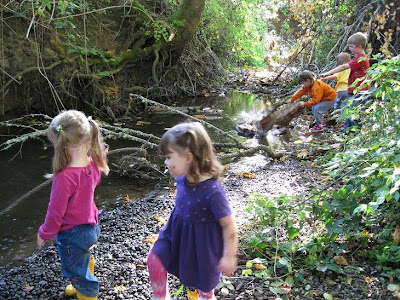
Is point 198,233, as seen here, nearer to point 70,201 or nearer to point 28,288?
point 70,201

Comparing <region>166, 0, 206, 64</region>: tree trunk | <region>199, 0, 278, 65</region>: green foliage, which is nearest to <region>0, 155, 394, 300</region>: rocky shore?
<region>166, 0, 206, 64</region>: tree trunk

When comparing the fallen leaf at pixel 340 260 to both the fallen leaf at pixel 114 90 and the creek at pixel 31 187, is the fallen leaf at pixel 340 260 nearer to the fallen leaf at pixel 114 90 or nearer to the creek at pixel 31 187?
the creek at pixel 31 187

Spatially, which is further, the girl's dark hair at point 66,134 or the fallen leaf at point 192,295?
the fallen leaf at point 192,295

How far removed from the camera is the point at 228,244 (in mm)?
2047

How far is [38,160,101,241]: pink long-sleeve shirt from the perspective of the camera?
2.29 meters

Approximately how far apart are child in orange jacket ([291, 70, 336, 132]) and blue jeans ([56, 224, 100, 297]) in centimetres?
536

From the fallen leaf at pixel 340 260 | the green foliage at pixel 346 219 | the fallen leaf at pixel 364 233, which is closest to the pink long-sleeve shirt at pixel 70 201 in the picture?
the green foliage at pixel 346 219

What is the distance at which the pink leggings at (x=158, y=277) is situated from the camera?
2213 mm

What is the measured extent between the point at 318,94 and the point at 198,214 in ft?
18.0

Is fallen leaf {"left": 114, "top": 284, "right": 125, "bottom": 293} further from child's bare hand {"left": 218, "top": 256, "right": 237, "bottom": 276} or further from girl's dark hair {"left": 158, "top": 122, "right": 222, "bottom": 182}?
girl's dark hair {"left": 158, "top": 122, "right": 222, "bottom": 182}

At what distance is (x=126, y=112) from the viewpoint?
8.04 m

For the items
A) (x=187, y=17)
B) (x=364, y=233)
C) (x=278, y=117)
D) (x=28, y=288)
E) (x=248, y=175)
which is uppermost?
(x=187, y=17)

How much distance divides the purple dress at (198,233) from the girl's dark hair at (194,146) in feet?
0.23

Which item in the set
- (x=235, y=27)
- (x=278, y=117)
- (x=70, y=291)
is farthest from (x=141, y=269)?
(x=235, y=27)
